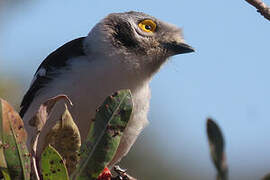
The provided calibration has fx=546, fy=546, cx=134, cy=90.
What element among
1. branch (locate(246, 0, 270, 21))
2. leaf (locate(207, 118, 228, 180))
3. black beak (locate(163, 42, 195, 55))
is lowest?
leaf (locate(207, 118, 228, 180))

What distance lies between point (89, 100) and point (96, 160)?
216 centimetres

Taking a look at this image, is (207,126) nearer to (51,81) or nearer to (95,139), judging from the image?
(95,139)

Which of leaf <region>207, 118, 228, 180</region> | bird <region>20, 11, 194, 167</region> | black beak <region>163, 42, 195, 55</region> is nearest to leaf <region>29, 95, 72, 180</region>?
leaf <region>207, 118, 228, 180</region>

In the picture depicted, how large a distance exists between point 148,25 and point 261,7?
3258mm

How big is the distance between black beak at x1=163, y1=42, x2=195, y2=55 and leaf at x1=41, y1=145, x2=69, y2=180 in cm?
322

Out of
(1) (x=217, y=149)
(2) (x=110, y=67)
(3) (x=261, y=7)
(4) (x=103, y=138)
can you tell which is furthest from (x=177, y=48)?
(1) (x=217, y=149)

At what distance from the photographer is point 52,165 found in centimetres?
259

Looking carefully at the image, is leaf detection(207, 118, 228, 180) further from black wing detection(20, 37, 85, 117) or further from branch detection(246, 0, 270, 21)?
black wing detection(20, 37, 85, 117)

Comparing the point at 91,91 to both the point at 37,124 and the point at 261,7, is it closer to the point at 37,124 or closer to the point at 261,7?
the point at 37,124

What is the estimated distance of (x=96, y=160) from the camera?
2646 millimetres

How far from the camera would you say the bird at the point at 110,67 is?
190 inches

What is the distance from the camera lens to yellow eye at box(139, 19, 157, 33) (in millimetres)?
5771

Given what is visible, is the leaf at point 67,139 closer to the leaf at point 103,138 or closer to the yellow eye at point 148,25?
the leaf at point 103,138

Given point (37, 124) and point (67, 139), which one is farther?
point (67, 139)
